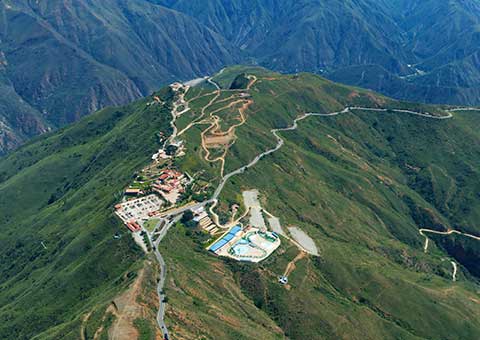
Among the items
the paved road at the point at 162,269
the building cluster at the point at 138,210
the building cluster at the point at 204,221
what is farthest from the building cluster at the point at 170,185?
the paved road at the point at 162,269

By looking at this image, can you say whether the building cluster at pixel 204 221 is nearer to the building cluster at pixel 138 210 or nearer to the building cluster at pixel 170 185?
the building cluster at pixel 170 185

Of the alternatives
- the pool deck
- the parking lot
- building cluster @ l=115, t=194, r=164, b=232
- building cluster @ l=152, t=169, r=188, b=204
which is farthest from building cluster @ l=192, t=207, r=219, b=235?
the parking lot

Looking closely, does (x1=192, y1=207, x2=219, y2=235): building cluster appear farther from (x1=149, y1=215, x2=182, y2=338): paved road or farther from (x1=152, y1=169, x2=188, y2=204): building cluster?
(x1=152, y1=169, x2=188, y2=204): building cluster

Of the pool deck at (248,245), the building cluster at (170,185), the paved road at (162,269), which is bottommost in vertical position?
the pool deck at (248,245)

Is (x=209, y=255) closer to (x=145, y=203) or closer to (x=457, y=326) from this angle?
(x=145, y=203)

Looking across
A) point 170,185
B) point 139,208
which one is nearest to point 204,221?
point 139,208

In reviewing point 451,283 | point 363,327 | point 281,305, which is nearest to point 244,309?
point 281,305

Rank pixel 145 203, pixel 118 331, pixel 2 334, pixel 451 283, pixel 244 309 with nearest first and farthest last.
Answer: pixel 118 331 → pixel 244 309 → pixel 2 334 → pixel 145 203 → pixel 451 283

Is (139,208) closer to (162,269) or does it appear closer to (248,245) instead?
(162,269)

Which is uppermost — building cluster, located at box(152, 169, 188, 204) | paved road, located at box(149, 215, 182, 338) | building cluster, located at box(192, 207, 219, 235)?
building cluster, located at box(152, 169, 188, 204)
